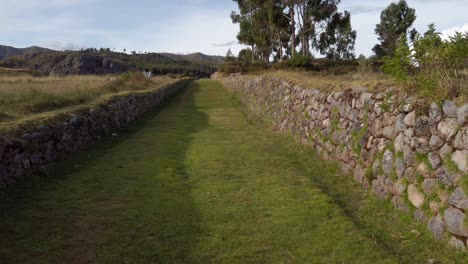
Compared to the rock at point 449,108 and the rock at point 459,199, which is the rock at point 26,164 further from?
the rock at point 449,108

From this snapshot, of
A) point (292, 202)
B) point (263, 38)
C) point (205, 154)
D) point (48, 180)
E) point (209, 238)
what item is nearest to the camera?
point (209, 238)

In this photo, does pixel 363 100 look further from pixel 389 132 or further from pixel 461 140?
pixel 461 140

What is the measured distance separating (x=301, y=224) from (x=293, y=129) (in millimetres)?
7233

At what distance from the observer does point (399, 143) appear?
21.0ft

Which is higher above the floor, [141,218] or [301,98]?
[301,98]

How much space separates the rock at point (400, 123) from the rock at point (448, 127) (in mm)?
835

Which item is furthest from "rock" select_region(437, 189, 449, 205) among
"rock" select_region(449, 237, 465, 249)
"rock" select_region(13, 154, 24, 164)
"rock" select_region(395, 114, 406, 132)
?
"rock" select_region(13, 154, 24, 164)

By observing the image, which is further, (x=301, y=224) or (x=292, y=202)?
(x=292, y=202)

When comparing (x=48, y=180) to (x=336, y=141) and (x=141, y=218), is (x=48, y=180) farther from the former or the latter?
(x=336, y=141)

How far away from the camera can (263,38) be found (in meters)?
45.6

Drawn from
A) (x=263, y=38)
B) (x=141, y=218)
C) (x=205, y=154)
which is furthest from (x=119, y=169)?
(x=263, y=38)

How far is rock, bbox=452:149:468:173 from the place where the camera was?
4846 millimetres

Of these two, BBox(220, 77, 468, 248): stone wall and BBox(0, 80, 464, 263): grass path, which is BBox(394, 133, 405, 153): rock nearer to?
BBox(220, 77, 468, 248): stone wall

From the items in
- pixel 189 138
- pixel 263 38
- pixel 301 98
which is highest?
pixel 263 38
